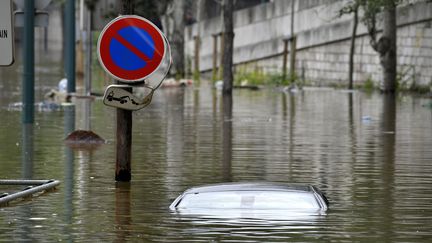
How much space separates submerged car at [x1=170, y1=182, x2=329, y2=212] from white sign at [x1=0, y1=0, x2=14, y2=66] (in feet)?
6.77

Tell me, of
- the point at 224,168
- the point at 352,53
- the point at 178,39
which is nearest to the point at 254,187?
the point at 224,168

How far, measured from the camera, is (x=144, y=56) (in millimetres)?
15352

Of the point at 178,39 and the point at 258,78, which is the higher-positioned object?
the point at 178,39

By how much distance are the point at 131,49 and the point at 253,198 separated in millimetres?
2526

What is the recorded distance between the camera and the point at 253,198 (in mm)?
13586

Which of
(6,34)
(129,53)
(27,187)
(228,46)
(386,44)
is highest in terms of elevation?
(386,44)

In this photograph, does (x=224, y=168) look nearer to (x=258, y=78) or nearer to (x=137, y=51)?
(x=137, y=51)

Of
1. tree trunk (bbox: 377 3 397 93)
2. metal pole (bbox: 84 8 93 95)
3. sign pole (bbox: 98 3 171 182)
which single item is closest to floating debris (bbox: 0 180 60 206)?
sign pole (bbox: 98 3 171 182)

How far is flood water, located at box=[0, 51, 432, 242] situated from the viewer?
12445mm

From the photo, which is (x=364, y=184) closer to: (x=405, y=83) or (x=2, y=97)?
(x=2, y=97)

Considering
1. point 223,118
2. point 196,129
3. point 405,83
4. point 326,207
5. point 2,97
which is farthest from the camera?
point 405,83

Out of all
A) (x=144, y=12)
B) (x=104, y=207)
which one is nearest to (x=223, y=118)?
(x=104, y=207)

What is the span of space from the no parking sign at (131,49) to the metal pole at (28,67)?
32.8 ft

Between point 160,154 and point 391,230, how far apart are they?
8567 millimetres
